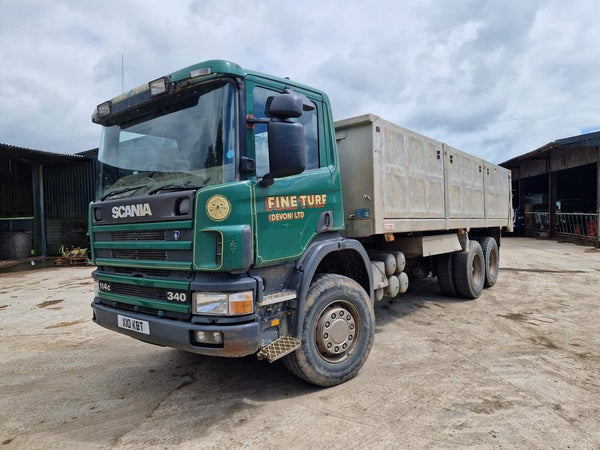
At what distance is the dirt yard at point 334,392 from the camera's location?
2.79m

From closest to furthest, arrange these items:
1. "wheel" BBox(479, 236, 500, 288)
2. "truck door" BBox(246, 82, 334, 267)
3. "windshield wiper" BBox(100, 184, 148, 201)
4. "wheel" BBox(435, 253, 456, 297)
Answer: "truck door" BBox(246, 82, 334, 267) → "windshield wiper" BBox(100, 184, 148, 201) → "wheel" BBox(435, 253, 456, 297) → "wheel" BBox(479, 236, 500, 288)

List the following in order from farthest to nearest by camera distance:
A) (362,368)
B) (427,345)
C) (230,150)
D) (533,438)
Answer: (427,345) < (362,368) < (230,150) < (533,438)

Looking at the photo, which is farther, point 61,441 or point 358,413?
point 358,413

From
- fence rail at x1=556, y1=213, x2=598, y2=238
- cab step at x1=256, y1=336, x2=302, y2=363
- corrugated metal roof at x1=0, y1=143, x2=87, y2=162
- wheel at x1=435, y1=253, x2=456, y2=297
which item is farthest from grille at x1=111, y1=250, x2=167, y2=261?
fence rail at x1=556, y1=213, x2=598, y2=238

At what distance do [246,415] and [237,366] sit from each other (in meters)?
1.06

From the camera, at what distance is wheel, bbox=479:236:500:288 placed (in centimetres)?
793

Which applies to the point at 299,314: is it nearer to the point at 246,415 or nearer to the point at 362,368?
the point at 246,415

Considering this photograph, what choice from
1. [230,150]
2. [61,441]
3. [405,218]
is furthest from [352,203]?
[61,441]

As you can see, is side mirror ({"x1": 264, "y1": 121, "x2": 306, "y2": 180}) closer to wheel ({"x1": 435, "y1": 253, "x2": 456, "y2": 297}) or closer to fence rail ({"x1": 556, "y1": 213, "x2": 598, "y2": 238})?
wheel ({"x1": 435, "y1": 253, "x2": 456, "y2": 297})

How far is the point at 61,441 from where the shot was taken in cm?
282

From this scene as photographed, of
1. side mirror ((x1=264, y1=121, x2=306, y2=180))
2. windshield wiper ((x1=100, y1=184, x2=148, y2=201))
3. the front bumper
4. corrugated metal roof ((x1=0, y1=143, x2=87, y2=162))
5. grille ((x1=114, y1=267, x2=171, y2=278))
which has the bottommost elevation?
the front bumper

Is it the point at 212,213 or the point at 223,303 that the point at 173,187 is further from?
the point at 223,303

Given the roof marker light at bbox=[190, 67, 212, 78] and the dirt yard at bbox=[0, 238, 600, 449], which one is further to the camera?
the roof marker light at bbox=[190, 67, 212, 78]

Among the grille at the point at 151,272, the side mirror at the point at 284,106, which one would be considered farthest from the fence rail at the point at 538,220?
the grille at the point at 151,272
